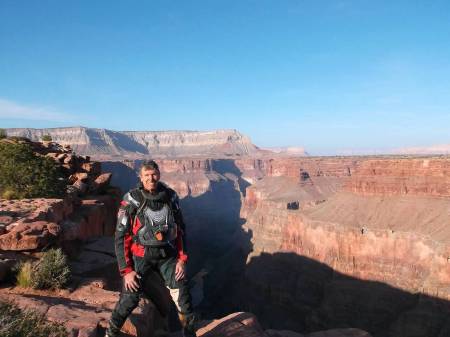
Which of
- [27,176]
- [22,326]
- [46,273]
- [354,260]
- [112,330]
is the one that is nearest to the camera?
[22,326]

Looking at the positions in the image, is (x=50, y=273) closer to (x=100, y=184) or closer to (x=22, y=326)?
(x=22, y=326)

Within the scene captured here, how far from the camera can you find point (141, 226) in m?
6.26

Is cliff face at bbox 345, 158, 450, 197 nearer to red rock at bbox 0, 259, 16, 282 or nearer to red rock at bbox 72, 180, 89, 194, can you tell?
red rock at bbox 72, 180, 89, 194

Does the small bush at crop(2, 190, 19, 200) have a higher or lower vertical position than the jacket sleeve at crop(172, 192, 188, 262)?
lower

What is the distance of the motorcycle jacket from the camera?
6207 mm

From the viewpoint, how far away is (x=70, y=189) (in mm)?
18562

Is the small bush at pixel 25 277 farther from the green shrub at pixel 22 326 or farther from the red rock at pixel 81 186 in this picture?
the red rock at pixel 81 186

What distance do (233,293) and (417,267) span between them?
27.5 m

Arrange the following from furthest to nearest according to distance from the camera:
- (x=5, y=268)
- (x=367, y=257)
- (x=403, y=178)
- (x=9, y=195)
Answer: (x=403, y=178) → (x=367, y=257) → (x=9, y=195) → (x=5, y=268)

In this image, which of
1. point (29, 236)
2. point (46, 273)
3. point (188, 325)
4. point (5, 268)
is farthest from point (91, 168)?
point (188, 325)

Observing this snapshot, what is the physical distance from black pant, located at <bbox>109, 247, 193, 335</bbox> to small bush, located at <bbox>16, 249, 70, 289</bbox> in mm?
3417

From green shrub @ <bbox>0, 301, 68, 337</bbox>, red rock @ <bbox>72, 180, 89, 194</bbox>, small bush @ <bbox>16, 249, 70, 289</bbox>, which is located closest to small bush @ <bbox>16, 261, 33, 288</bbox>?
small bush @ <bbox>16, 249, 70, 289</bbox>

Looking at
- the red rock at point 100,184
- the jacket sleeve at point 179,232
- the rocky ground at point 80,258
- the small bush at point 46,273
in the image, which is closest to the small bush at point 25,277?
the small bush at point 46,273

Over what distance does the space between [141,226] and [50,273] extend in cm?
417
